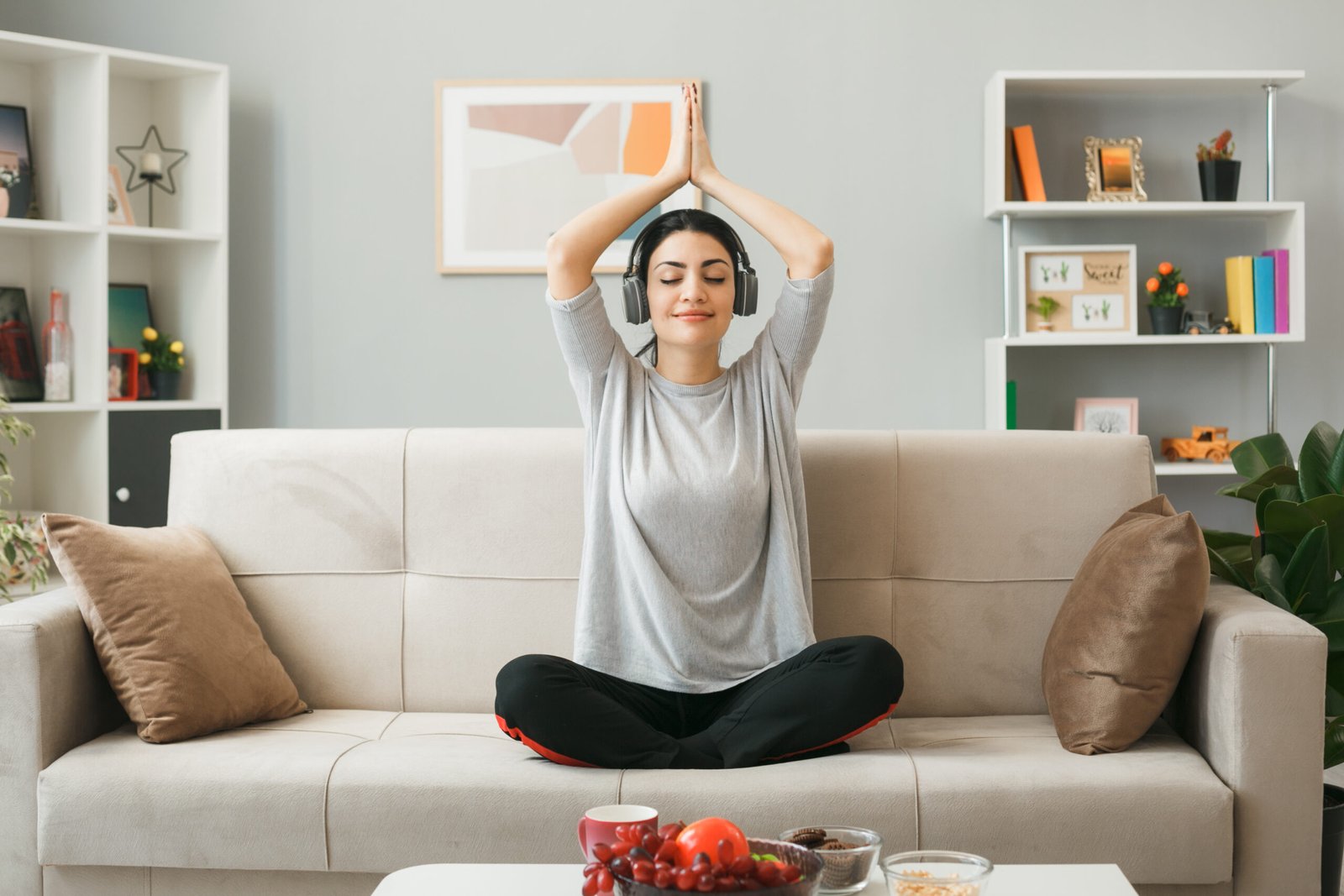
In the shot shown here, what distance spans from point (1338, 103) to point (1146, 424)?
3.45 feet

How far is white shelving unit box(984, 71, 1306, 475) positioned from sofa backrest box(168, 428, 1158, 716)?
125cm

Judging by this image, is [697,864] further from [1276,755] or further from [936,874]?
[1276,755]

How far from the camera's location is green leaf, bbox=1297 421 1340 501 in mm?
2262

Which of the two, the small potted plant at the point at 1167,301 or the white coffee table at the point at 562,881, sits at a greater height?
the small potted plant at the point at 1167,301

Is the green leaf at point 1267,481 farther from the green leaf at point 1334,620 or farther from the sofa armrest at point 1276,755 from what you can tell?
the sofa armrest at point 1276,755

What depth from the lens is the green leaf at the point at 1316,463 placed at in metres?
2.26

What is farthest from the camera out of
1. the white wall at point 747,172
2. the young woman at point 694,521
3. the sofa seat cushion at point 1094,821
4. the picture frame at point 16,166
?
the white wall at point 747,172

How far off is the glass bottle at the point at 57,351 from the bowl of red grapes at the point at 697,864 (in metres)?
2.63

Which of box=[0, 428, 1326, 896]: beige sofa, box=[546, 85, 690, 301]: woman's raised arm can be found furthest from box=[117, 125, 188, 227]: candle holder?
box=[546, 85, 690, 301]: woman's raised arm

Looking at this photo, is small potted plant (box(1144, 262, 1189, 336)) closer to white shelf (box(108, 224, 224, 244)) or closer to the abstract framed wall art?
the abstract framed wall art

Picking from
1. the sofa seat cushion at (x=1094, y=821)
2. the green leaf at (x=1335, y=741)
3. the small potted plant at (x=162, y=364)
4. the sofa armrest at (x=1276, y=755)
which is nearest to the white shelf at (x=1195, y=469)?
the green leaf at (x=1335, y=741)

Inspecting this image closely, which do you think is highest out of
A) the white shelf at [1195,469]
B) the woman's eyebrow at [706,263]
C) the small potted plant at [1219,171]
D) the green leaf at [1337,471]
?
the small potted plant at [1219,171]

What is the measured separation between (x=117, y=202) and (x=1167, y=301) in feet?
9.42

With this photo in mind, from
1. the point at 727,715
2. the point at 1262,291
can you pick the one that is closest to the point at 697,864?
the point at 727,715
